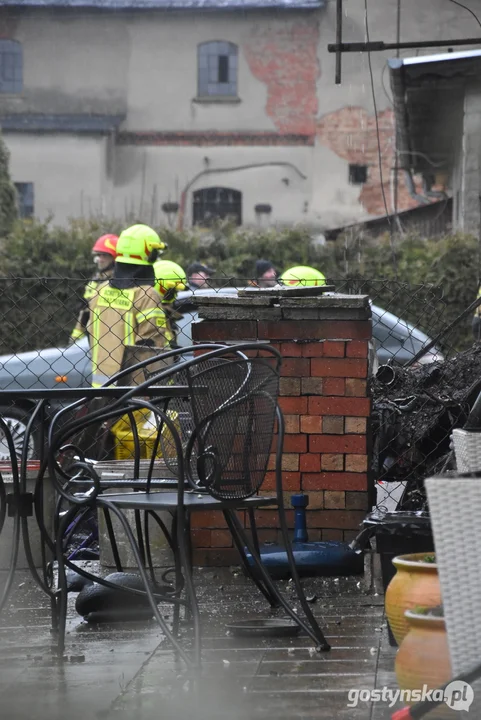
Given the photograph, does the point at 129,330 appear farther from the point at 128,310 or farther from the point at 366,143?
the point at 366,143

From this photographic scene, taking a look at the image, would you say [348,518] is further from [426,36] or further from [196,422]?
[426,36]

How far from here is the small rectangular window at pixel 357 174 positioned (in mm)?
Answer: 35000

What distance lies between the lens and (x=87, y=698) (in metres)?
3.48

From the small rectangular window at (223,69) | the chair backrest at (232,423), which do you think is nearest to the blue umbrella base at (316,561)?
the chair backrest at (232,423)

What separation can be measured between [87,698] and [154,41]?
34.6m

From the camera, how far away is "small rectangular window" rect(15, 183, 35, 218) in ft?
119

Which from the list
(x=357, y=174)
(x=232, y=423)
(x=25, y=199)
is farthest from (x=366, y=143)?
(x=232, y=423)

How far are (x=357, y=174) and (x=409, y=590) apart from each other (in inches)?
1275

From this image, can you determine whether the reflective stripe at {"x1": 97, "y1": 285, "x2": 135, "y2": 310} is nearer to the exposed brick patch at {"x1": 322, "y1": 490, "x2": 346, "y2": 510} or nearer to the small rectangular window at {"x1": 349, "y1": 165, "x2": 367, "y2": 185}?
the exposed brick patch at {"x1": 322, "y1": 490, "x2": 346, "y2": 510}

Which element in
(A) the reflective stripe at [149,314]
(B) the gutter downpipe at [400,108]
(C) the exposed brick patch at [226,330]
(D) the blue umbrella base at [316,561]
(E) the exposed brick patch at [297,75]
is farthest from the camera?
(E) the exposed brick patch at [297,75]

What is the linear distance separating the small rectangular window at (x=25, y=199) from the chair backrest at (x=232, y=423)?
108 feet

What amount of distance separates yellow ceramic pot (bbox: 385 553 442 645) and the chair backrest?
633mm

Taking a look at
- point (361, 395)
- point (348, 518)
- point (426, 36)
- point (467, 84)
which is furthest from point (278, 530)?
point (426, 36)

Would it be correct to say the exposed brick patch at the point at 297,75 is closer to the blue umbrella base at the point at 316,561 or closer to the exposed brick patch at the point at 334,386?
the exposed brick patch at the point at 334,386
